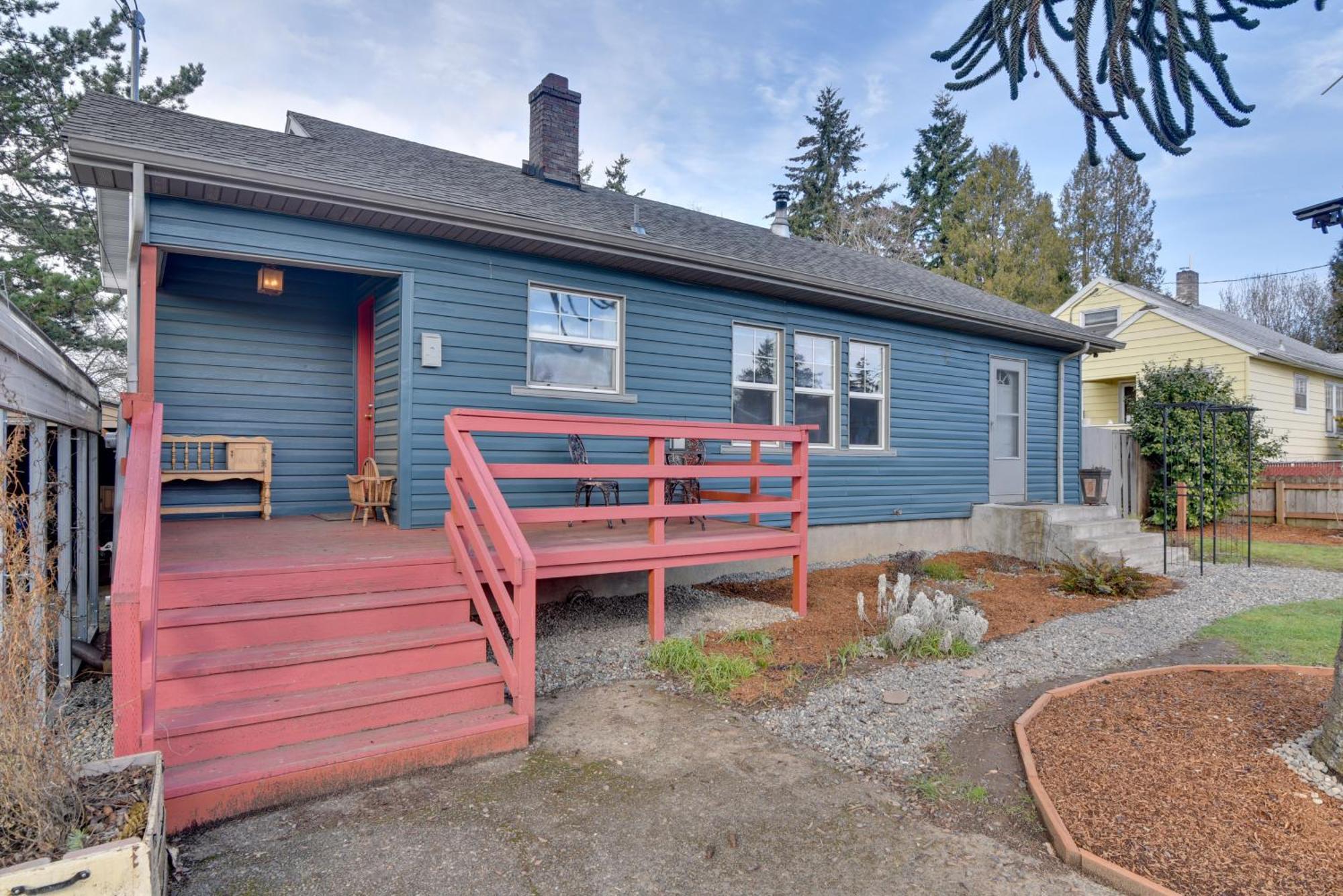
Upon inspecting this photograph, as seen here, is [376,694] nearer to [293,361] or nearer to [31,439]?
[31,439]

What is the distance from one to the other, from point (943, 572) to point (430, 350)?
18.9ft

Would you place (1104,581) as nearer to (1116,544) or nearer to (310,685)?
(1116,544)

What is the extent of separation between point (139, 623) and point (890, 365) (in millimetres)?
8128

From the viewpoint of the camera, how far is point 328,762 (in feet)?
9.71

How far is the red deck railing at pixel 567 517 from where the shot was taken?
3.54m

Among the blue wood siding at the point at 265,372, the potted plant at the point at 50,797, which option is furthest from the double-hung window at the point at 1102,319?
the potted plant at the point at 50,797

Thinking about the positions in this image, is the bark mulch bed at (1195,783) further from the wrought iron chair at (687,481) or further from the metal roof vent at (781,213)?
the metal roof vent at (781,213)

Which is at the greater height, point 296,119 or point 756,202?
point 756,202

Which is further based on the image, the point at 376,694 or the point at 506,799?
the point at 376,694

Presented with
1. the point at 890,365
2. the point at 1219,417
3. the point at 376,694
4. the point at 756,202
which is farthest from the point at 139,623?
the point at 756,202

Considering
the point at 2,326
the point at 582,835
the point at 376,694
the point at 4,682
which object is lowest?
the point at 582,835

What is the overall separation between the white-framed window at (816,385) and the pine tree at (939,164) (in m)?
20.4

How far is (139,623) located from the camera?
102 inches

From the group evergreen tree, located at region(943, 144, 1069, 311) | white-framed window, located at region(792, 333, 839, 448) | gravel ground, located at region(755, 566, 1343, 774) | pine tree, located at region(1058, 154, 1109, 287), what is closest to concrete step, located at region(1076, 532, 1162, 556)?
gravel ground, located at region(755, 566, 1343, 774)
